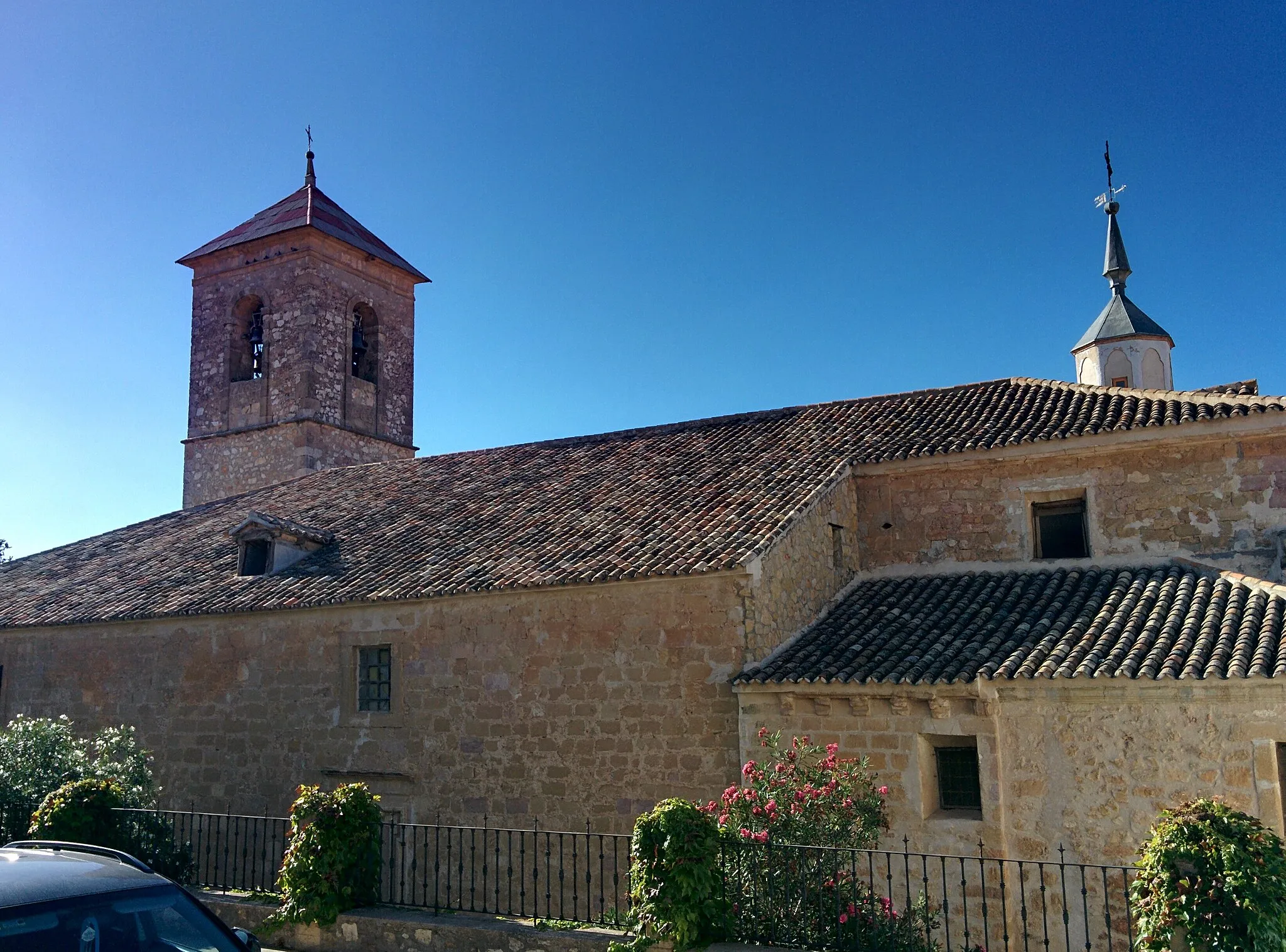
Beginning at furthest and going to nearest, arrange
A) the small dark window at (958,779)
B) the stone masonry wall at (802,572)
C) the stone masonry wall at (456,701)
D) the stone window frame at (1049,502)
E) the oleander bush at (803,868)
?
the stone window frame at (1049,502), the stone masonry wall at (456,701), the stone masonry wall at (802,572), the small dark window at (958,779), the oleander bush at (803,868)

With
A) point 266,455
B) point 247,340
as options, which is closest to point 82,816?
point 266,455

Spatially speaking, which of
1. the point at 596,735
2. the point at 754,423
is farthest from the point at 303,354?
the point at 596,735

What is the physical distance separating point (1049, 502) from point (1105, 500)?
2.24 ft

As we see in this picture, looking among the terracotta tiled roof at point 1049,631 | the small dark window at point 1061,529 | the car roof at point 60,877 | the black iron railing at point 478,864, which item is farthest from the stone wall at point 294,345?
the car roof at point 60,877

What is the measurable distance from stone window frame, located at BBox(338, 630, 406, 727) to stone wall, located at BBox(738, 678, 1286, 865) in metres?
4.98

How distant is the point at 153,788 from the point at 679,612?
7.15m

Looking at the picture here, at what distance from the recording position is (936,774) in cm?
1123

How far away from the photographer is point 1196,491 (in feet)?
42.6

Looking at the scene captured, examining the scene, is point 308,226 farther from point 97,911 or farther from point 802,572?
point 97,911

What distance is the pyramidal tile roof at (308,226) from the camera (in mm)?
27547

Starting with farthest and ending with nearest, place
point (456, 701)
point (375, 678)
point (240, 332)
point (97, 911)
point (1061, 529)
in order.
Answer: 1. point (240, 332)
2. point (375, 678)
3. point (1061, 529)
4. point (456, 701)
5. point (97, 911)

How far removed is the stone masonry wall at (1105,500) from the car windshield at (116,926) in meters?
10.8

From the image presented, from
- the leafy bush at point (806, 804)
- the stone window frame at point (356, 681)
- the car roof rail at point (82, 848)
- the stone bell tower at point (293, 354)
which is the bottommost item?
the leafy bush at point (806, 804)

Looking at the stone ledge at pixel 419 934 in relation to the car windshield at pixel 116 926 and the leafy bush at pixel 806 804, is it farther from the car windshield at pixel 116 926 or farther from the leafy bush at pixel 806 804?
the car windshield at pixel 116 926
